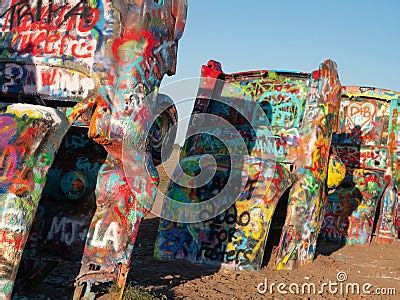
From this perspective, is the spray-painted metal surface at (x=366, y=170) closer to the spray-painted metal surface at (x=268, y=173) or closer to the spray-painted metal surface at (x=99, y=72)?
the spray-painted metal surface at (x=268, y=173)

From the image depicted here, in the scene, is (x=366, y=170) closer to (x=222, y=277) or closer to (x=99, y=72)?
(x=222, y=277)

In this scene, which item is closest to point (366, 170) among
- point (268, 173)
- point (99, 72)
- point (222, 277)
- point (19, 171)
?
point (268, 173)

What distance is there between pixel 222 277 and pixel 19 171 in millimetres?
5079

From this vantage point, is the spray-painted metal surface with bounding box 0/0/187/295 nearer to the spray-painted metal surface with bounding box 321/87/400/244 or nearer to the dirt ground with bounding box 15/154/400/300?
the dirt ground with bounding box 15/154/400/300

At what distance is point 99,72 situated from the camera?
774 centimetres

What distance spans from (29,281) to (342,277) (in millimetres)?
6012

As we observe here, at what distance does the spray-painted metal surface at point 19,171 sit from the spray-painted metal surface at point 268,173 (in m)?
5.38

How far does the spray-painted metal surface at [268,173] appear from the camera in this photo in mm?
11164

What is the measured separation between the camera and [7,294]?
604 centimetres

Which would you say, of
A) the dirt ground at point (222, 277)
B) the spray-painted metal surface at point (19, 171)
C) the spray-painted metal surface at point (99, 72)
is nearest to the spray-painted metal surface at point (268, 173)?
the dirt ground at point (222, 277)

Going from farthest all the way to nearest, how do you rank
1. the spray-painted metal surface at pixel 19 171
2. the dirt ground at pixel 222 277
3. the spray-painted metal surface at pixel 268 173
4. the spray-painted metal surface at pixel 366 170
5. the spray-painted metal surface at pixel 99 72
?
1. the spray-painted metal surface at pixel 366 170
2. the spray-painted metal surface at pixel 268 173
3. the dirt ground at pixel 222 277
4. the spray-painted metal surface at pixel 99 72
5. the spray-painted metal surface at pixel 19 171

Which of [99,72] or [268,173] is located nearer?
[99,72]

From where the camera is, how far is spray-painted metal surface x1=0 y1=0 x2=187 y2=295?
7512mm

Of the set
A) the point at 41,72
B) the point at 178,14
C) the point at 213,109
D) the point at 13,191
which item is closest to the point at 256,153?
the point at 213,109
